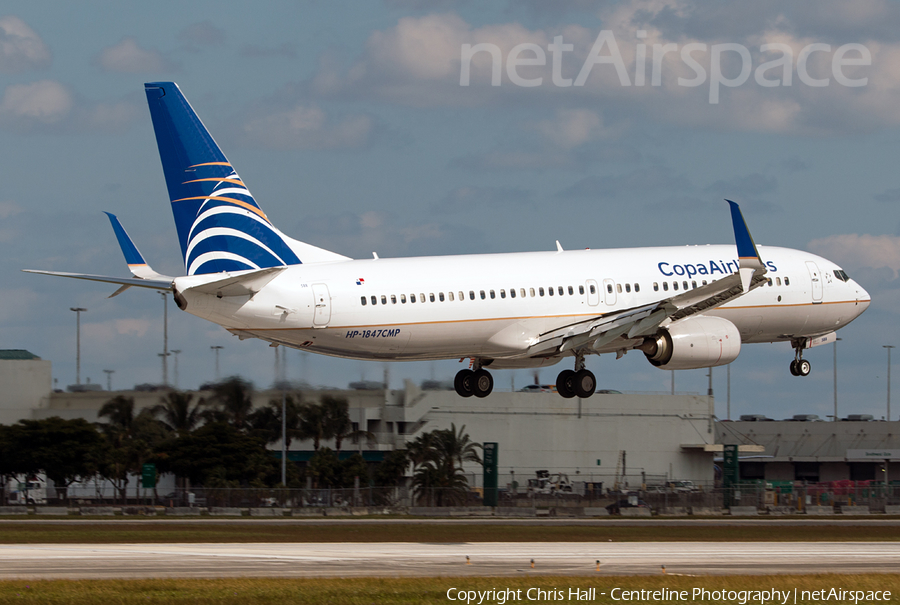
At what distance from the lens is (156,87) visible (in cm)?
4219

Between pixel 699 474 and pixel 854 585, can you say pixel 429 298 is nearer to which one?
pixel 854 585

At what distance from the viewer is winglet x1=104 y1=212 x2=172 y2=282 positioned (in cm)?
4291

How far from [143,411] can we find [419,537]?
1689 inches

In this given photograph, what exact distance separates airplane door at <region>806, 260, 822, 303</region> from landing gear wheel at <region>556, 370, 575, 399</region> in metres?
11.3

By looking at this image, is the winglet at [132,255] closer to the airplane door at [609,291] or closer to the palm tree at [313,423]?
the airplane door at [609,291]

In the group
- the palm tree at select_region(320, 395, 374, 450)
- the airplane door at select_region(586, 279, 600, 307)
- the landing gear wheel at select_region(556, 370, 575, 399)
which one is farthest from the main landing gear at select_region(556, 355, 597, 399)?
the palm tree at select_region(320, 395, 374, 450)

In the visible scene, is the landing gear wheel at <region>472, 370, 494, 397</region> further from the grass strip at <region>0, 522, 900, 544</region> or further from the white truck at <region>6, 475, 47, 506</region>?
the white truck at <region>6, 475, 47, 506</region>

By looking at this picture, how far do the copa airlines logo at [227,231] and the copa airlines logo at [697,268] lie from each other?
15586 mm

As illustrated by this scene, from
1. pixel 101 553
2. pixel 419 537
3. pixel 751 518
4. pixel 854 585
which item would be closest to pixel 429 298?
pixel 419 537

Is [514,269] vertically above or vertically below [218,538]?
above

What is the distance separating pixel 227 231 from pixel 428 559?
1361cm

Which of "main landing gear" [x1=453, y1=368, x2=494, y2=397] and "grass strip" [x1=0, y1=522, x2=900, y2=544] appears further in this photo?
"main landing gear" [x1=453, y1=368, x2=494, y2=397]

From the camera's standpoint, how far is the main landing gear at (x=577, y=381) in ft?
158

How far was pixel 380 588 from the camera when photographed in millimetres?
29047
